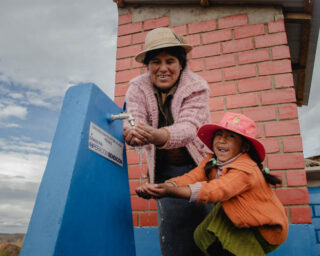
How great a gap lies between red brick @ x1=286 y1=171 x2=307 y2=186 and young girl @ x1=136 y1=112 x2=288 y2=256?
75cm

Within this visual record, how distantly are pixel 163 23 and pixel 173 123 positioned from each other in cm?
147

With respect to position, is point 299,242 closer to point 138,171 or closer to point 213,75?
point 138,171

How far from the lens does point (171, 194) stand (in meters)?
1.21

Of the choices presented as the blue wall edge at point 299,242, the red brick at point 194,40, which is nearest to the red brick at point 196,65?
the red brick at point 194,40

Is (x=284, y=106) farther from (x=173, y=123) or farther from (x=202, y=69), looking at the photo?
(x=173, y=123)

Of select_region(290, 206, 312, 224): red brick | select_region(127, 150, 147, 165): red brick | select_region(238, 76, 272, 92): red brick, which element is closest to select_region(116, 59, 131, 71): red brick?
select_region(127, 150, 147, 165): red brick

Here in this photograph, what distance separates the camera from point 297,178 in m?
2.02

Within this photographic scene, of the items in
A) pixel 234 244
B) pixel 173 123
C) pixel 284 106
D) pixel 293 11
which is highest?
pixel 293 11

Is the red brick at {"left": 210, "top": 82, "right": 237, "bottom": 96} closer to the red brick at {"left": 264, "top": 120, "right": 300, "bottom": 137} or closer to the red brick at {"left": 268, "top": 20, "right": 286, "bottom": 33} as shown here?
the red brick at {"left": 264, "top": 120, "right": 300, "bottom": 137}

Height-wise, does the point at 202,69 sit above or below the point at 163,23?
below

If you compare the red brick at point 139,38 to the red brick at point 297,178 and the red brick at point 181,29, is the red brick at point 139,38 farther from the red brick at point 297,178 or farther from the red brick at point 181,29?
the red brick at point 297,178

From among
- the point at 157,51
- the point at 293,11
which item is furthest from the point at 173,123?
the point at 293,11

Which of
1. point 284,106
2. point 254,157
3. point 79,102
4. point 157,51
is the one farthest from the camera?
point 284,106

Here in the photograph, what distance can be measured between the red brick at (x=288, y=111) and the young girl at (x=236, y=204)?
832 mm
